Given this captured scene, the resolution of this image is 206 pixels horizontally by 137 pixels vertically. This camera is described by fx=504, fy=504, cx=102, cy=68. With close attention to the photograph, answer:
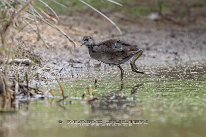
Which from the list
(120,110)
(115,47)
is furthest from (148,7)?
(120,110)

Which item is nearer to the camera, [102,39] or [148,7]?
[102,39]

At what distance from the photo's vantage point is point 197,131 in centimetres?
500

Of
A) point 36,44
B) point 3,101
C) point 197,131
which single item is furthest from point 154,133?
point 36,44

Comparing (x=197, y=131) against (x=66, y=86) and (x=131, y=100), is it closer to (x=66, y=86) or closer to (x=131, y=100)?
(x=131, y=100)

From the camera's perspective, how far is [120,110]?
19.5 feet

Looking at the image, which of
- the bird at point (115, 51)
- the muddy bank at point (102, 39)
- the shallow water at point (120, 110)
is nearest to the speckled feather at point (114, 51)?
the bird at point (115, 51)

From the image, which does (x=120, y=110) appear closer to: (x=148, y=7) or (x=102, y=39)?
(x=102, y=39)

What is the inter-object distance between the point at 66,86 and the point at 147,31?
750 centimetres

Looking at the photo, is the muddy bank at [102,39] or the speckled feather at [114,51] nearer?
the speckled feather at [114,51]

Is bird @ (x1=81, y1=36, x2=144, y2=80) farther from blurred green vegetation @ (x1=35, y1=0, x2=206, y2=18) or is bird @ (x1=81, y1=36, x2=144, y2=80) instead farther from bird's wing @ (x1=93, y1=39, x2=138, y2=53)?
blurred green vegetation @ (x1=35, y1=0, x2=206, y2=18)

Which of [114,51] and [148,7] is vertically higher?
[148,7]

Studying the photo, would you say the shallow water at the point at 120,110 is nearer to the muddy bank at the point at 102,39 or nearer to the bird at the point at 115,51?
the bird at the point at 115,51

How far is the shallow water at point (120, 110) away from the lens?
16.5 feet

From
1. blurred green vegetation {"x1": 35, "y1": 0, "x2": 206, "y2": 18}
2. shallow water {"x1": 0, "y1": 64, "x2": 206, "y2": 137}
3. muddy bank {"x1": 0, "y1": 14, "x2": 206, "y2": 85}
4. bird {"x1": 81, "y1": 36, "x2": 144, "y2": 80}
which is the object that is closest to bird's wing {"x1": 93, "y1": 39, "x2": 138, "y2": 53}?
bird {"x1": 81, "y1": 36, "x2": 144, "y2": 80}
